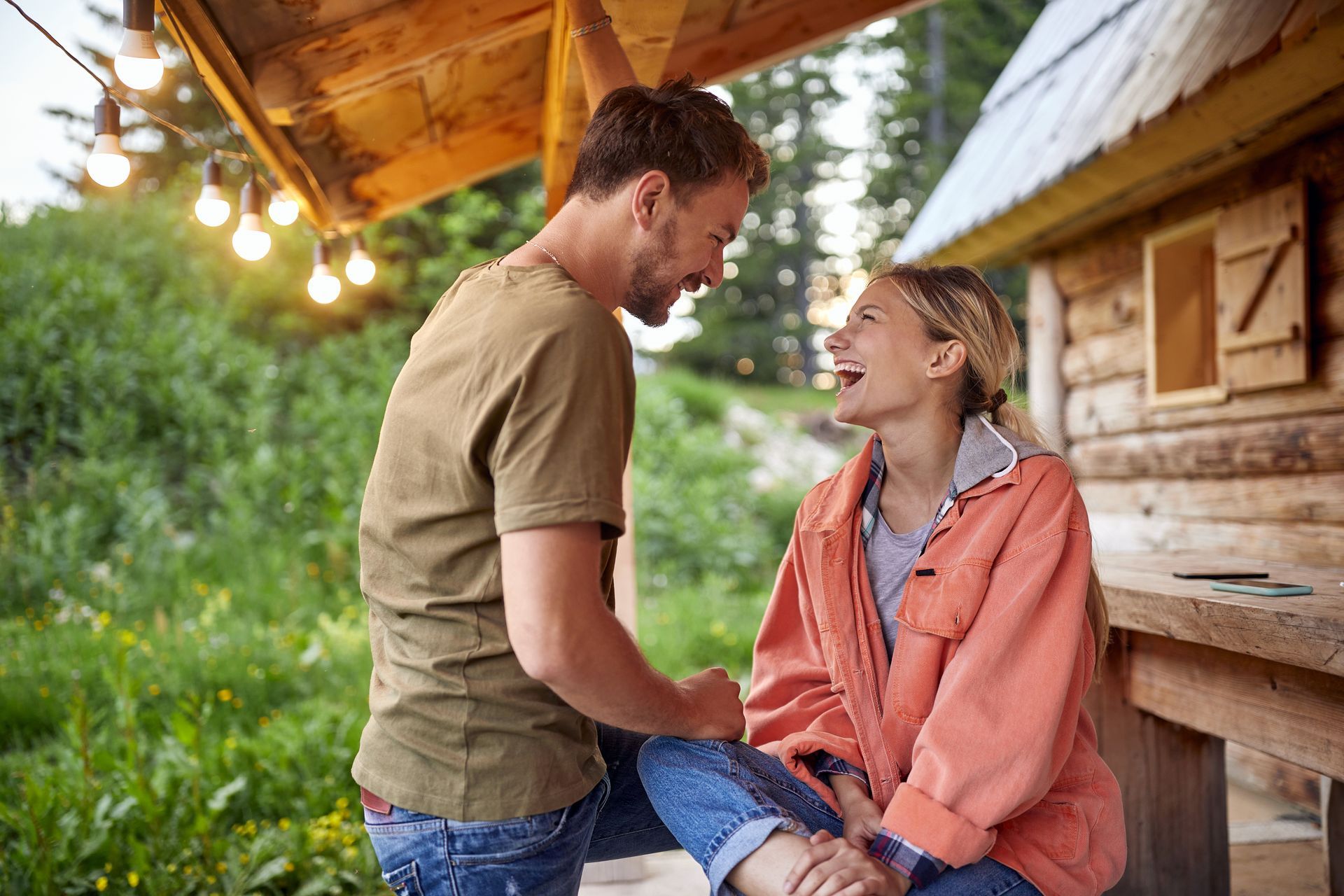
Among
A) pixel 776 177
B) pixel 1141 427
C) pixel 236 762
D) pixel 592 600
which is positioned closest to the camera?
pixel 592 600

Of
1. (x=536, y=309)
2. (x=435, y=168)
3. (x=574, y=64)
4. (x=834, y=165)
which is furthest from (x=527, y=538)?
(x=834, y=165)

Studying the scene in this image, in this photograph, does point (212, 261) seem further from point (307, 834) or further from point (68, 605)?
point (307, 834)

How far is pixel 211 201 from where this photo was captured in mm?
3189

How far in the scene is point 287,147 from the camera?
3.18m

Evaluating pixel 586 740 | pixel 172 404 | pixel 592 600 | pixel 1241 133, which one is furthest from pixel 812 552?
pixel 172 404

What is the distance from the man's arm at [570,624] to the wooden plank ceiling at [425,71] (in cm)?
176

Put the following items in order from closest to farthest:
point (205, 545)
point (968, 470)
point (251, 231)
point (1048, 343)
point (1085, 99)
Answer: point (968, 470) → point (251, 231) → point (1085, 99) → point (1048, 343) → point (205, 545)

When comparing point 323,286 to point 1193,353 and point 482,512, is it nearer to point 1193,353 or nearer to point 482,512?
point 482,512

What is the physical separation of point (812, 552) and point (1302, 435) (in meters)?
2.55

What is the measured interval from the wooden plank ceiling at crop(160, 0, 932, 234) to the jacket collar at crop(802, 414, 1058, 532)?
1.34m

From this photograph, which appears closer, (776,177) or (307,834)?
(307,834)

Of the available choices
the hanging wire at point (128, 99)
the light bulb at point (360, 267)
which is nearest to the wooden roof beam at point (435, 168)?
the light bulb at point (360, 267)

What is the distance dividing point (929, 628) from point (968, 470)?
352 millimetres

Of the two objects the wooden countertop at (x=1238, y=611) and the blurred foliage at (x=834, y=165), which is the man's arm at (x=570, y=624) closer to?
the wooden countertop at (x=1238, y=611)
